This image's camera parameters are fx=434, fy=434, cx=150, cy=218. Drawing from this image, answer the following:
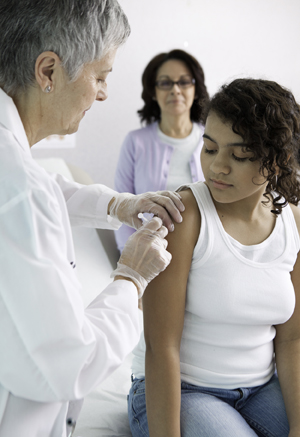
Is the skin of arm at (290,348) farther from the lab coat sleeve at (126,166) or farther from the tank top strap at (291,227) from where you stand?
the lab coat sleeve at (126,166)

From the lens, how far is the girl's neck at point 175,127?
107 inches

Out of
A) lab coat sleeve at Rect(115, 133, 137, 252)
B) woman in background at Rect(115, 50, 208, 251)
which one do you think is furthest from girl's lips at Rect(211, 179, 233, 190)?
lab coat sleeve at Rect(115, 133, 137, 252)

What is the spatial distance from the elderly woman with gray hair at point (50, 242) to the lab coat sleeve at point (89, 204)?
0.29 m

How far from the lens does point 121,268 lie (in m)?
1.04

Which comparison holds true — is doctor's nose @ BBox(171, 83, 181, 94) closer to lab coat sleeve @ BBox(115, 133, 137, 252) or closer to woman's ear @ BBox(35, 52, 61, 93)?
lab coat sleeve @ BBox(115, 133, 137, 252)

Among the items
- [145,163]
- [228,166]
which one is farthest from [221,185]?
[145,163]

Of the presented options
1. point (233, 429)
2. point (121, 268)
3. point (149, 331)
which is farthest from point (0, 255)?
point (233, 429)

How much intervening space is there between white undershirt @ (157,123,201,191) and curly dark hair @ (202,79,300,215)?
143 centimetres

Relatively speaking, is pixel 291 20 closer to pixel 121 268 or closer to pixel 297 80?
pixel 297 80

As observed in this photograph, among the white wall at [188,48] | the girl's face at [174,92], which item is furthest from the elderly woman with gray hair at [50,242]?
the white wall at [188,48]

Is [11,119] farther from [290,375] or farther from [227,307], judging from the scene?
[290,375]

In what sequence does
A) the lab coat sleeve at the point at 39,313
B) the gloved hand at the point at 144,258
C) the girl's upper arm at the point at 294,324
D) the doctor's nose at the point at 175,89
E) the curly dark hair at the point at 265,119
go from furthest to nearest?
1. the doctor's nose at the point at 175,89
2. the girl's upper arm at the point at 294,324
3. the curly dark hair at the point at 265,119
4. the gloved hand at the point at 144,258
5. the lab coat sleeve at the point at 39,313

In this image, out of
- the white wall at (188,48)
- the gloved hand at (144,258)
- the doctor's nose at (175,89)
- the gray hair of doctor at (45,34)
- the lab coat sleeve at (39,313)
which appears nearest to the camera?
the lab coat sleeve at (39,313)

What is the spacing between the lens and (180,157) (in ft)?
8.88
